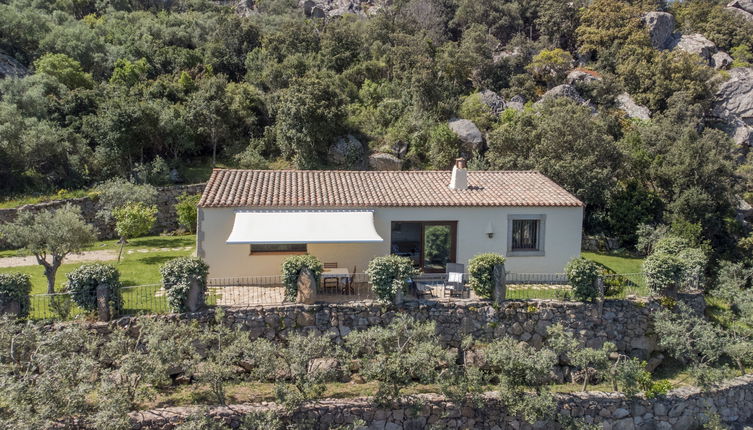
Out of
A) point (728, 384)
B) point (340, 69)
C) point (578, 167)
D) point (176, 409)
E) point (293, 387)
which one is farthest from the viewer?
point (340, 69)

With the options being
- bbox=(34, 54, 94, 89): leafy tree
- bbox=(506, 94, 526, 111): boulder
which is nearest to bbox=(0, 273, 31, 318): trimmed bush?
bbox=(34, 54, 94, 89): leafy tree

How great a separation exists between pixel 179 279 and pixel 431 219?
1130 cm

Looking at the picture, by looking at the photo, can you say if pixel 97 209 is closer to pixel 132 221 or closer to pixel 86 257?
pixel 86 257

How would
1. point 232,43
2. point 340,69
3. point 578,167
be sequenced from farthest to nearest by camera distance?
point 232,43, point 340,69, point 578,167

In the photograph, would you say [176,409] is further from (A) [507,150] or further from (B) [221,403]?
(A) [507,150]

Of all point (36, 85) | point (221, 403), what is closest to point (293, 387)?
point (221, 403)

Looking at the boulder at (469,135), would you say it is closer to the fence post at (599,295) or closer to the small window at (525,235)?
the small window at (525,235)

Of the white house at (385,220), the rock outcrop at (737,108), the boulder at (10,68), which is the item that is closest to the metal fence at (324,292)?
the white house at (385,220)

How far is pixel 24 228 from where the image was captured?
1820 centimetres

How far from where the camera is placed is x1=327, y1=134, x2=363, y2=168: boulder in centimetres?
3922

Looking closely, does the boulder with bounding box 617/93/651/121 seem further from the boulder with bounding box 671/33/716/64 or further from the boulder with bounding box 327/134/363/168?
the boulder with bounding box 327/134/363/168

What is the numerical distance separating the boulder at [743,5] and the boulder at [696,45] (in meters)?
18.2

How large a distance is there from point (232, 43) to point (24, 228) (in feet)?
148

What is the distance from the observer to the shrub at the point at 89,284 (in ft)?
51.8
